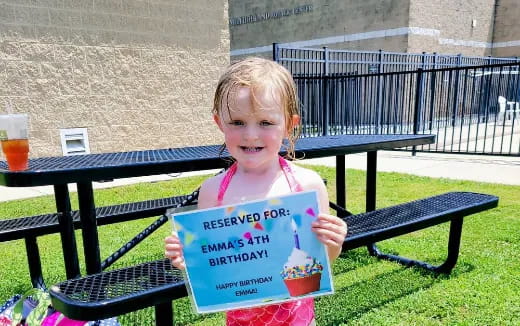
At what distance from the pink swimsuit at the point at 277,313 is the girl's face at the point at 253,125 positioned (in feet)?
0.51

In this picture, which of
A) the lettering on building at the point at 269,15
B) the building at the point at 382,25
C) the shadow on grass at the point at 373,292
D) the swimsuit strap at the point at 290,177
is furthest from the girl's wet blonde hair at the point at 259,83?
the lettering on building at the point at 269,15

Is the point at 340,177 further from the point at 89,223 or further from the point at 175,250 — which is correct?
the point at 175,250

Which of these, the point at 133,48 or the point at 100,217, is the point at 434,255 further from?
the point at 133,48

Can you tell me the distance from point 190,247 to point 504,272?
2.63 m

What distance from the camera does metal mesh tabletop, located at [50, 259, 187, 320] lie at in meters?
1.33

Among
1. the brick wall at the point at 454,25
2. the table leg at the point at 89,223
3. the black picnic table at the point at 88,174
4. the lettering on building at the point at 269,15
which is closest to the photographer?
the black picnic table at the point at 88,174

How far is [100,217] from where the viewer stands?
259 cm

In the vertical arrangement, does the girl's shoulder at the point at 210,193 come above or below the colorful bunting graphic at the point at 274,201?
below

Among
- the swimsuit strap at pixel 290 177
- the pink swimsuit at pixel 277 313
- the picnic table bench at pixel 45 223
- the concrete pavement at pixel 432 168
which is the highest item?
the swimsuit strap at pixel 290 177

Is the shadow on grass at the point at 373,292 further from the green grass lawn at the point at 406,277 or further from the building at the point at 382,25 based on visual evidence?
the building at the point at 382,25

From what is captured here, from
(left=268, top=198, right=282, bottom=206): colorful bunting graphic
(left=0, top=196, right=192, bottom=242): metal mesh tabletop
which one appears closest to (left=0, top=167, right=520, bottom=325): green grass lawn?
(left=0, top=196, right=192, bottom=242): metal mesh tabletop

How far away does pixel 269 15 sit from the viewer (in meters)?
20.7

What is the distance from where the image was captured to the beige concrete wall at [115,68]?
627 cm

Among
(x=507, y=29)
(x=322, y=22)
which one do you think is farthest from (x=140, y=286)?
(x=507, y=29)
